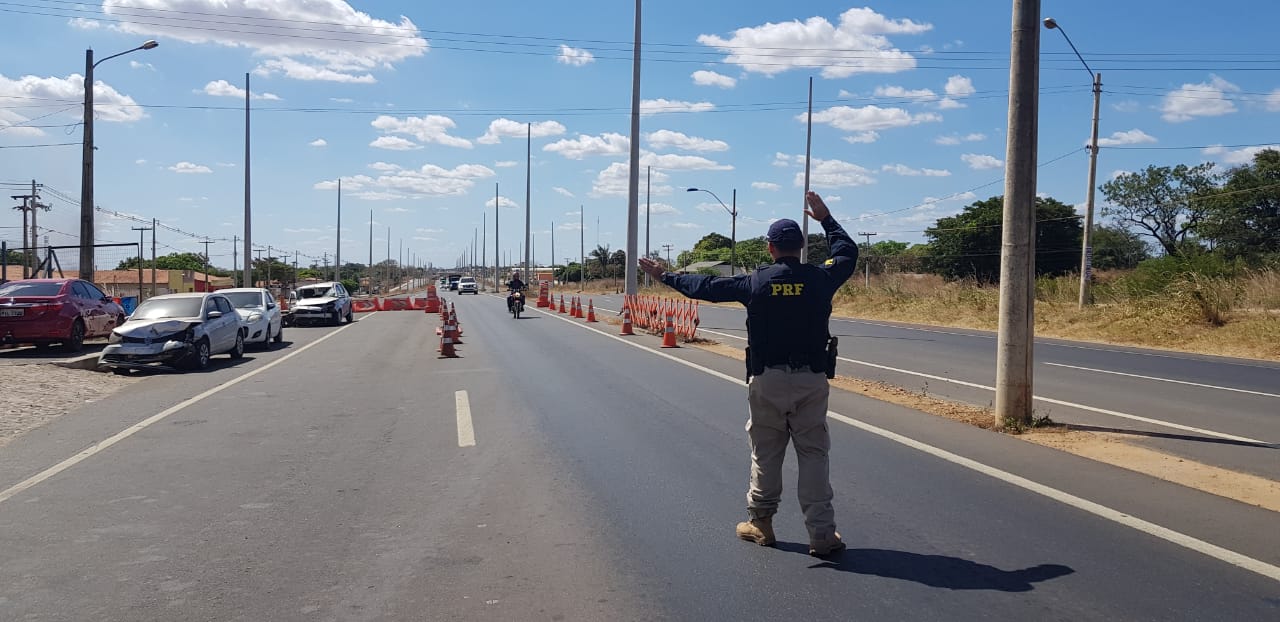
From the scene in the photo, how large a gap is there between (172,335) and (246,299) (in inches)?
244

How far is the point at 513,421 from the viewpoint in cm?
1006

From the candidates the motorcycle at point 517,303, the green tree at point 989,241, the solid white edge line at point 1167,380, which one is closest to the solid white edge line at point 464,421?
the solid white edge line at point 1167,380

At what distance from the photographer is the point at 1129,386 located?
1394 centimetres

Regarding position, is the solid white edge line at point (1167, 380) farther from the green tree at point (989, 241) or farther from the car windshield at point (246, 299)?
the green tree at point (989, 241)

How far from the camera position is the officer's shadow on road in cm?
477

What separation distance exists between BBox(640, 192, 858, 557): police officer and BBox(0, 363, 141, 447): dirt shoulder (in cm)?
793

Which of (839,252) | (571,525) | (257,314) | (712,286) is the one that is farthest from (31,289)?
(839,252)

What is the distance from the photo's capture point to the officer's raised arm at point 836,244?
5539 millimetres

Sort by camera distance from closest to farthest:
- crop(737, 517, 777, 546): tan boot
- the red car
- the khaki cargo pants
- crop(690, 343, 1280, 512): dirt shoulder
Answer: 1. the khaki cargo pants
2. crop(737, 517, 777, 546): tan boot
3. crop(690, 343, 1280, 512): dirt shoulder
4. the red car

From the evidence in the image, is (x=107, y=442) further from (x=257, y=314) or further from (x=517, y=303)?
(x=517, y=303)

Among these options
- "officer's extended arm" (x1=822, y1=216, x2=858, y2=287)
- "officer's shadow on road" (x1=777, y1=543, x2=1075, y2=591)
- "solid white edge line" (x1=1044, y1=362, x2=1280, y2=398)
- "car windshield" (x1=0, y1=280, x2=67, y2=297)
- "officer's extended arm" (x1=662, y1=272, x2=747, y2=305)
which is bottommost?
"officer's shadow on road" (x1=777, y1=543, x2=1075, y2=591)

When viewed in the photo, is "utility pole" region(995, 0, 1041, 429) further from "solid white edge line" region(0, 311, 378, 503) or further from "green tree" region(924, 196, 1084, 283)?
"green tree" region(924, 196, 1084, 283)

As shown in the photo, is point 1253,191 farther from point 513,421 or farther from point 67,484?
point 67,484

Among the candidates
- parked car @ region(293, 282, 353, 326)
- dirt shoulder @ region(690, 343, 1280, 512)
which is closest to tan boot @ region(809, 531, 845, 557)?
dirt shoulder @ region(690, 343, 1280, 512)
